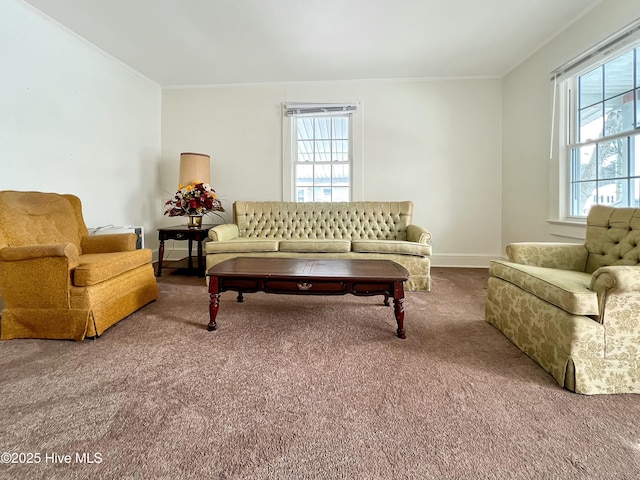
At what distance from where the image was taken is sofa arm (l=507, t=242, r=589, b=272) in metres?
2.08

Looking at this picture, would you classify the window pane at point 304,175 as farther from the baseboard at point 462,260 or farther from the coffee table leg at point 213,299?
the coffee table leg at point 213,299

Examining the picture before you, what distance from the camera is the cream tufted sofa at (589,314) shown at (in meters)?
1.38

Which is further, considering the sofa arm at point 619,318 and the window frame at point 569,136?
the window frame at point 569,136

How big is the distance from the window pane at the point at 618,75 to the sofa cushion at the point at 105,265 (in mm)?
4459

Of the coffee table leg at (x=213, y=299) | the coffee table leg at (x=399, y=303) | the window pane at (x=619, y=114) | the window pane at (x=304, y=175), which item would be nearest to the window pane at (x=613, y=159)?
the window pane at (x=619, y=114)

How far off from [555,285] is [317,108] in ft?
12.5

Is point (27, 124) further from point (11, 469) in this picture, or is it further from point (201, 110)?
point (11, 469)

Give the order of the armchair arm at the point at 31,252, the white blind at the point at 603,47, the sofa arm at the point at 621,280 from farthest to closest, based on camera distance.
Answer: the white blind at the point at 603,47 < the armchair arm at the point at 31,252 < the sofa arm at the point at 621,280

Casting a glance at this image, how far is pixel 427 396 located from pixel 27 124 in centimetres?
392

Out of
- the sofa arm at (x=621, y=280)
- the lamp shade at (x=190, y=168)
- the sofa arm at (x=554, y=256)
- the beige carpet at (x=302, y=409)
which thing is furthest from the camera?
the lamp shade at (x=190, y=168)

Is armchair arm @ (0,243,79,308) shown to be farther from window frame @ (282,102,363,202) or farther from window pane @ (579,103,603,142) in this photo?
window pane @ (579,103,603,142)

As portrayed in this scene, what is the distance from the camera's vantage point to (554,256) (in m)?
2.09

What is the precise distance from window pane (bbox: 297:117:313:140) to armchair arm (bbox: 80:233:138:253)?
2.89 m

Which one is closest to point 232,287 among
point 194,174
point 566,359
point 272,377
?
point 272,377
